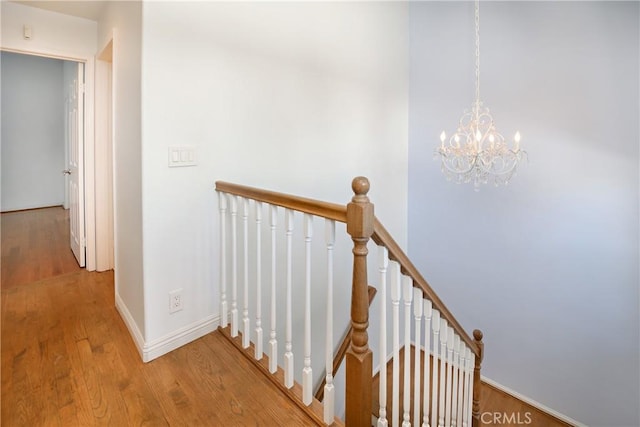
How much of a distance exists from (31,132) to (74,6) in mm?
4353

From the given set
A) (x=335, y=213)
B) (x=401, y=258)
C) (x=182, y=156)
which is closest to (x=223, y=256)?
(x=182, y=156)

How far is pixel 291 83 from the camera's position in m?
2.47

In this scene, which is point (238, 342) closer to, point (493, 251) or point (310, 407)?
point (310, 407)

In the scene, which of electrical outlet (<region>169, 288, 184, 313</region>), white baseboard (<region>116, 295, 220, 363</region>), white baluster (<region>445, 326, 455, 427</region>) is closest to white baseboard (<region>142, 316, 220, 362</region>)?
white baseboard (<region>116, 295, 220, 363</region>)

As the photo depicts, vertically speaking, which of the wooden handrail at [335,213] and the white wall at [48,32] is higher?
the white wall at [48,32]

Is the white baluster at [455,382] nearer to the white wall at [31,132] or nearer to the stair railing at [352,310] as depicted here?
the stair railing at [352,310]

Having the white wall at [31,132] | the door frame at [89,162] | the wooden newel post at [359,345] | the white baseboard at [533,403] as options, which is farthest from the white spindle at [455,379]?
the white wall at [31,132]

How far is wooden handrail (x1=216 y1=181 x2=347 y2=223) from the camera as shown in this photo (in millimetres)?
1278

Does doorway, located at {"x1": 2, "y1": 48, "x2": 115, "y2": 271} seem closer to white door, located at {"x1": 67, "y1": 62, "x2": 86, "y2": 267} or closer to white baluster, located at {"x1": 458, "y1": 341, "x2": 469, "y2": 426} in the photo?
white door, located at {"x1": 67, "y1": 62, "x2": 86, "y2": 267}

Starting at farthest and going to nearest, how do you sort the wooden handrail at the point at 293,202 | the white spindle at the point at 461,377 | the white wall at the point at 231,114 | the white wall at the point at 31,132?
the white wall at the point at 31,132 < the white spindle at the point at 461,377 < the white wall at the point at 231,114 < the wooden handrail at the point at 293,202

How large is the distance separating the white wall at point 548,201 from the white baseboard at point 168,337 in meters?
2.69

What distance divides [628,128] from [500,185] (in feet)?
3.31

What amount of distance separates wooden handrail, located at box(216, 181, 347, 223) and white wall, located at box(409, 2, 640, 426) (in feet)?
8.50

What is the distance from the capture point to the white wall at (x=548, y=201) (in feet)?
9.02
